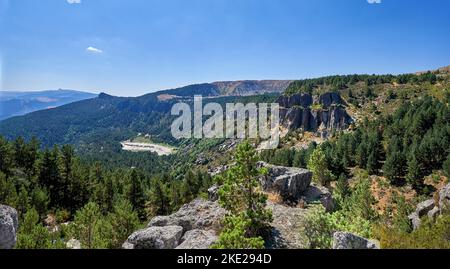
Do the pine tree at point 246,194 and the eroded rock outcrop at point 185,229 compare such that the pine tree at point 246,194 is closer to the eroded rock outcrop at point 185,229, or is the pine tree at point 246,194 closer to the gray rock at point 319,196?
the eroded rock outcrop at point 185,229

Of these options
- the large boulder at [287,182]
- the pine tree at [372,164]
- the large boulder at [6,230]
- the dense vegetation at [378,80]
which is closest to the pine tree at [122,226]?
the large boulder at [287,182]

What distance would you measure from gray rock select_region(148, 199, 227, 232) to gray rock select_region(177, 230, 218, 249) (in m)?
2.26

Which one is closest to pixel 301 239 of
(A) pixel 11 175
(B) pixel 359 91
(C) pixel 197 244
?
(C) pixel 197 244

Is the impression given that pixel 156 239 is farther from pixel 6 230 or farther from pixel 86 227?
pixel 86 227

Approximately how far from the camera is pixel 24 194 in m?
46.6

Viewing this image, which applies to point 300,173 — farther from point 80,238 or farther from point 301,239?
point 80,238

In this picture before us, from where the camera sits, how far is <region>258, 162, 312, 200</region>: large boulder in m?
25.9

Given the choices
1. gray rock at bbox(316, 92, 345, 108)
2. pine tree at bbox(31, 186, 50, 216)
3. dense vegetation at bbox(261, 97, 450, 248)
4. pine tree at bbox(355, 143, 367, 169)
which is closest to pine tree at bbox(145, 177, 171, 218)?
pine tree at bbox(31, 186, 50, 216)

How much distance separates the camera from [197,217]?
21.4 meters

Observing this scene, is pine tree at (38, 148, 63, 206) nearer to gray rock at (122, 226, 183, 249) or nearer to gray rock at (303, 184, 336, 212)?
gray rock at (122, 226, 183, 249)

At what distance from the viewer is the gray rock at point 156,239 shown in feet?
59.0

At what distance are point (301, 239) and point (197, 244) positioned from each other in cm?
620

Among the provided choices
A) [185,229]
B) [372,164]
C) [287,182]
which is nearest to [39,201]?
[185,229]

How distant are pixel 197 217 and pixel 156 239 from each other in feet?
12.9
